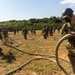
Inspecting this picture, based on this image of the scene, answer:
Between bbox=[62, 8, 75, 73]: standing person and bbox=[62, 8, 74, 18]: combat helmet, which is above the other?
bbox=[62, 8, 74, 18]: combat helmet

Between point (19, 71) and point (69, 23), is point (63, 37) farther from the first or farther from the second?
point (19, 71)

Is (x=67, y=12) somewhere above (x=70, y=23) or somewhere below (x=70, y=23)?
above

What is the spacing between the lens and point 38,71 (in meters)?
10.3

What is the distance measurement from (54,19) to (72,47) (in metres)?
94.2

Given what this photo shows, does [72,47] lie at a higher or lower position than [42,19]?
higher

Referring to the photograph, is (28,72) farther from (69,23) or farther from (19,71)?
(69,23)

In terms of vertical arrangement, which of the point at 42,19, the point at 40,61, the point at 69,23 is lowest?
the point at 42,19

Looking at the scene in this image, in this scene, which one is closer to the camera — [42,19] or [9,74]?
[9,74]

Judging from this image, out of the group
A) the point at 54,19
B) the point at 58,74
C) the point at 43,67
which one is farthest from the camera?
the point at 54,19

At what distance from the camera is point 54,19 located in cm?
10062

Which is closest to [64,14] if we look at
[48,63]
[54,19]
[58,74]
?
Answer: [58,74]

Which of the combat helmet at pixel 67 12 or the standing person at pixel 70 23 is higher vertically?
the combat helmet at pixel 67 12

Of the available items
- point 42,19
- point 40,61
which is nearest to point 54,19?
point 42,19

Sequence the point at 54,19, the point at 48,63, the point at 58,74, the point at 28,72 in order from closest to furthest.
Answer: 1. the point at 58,74
2. the point at 28,72
3. the point at 48,63
4. the point at 54,19
